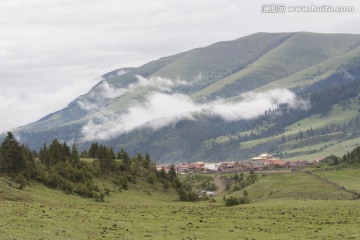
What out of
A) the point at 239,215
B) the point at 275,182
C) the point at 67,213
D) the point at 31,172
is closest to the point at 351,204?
the point at 239,215

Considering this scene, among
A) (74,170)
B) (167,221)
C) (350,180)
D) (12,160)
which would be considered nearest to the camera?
(167,221)

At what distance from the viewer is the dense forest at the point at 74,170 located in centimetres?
10825

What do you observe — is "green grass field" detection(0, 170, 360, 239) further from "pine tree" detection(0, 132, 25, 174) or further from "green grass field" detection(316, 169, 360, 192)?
"green grass field" detection(316, 169, 360, 192)

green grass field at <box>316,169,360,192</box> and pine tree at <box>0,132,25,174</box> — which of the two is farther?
green grass field at <box>316,169,360,192</box>

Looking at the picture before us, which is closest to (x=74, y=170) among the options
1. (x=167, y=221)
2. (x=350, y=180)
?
(x=167, y=221)

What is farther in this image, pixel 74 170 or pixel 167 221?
pixel 74 170

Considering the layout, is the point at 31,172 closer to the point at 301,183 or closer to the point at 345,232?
the point at 345,232

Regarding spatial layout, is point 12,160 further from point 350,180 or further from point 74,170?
point 350,180

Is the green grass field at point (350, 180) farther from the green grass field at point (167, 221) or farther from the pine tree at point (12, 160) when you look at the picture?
the pine tree at point (12, 160)

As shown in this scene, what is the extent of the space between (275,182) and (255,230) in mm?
106103

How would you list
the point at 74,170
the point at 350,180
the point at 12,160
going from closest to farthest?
the point at 12,160 < the point at 74,170 < the point at 350,180

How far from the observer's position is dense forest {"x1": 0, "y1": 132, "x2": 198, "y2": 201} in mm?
108250

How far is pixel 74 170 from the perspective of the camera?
121688mm

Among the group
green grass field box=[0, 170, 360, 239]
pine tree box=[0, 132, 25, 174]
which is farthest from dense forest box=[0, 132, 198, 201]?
green grass field box=[0, 170, 360, 239]
